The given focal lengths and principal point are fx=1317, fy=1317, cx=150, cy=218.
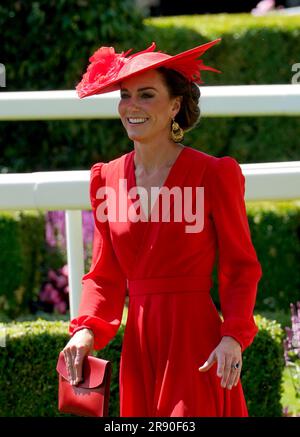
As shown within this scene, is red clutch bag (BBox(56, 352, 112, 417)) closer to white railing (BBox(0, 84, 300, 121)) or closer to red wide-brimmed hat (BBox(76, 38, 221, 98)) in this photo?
red wide-brimmed hat (BBox(76, 38, 221, 98))

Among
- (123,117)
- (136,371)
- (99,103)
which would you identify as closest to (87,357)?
(136,371)

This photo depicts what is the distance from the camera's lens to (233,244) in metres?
3.28

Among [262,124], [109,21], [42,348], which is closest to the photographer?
[42,348]

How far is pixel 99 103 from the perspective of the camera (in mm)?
4062

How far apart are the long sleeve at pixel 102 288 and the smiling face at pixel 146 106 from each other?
0.20 meters

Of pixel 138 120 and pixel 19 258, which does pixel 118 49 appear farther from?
pixel 138 120

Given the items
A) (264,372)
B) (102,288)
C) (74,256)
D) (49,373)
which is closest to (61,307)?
(49,373)

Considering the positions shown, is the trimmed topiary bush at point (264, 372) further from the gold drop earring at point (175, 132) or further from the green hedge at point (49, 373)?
the gold drop earring at point (175, 132)

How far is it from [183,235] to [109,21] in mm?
5590

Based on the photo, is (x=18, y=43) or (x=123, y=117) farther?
(x=18, y=43)

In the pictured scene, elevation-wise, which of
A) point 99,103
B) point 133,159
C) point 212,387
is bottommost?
point 212,387

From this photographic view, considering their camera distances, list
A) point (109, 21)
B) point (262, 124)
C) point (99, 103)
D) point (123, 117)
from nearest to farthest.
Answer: point (123, 117) < point (99, 103) < point (109, 21) < point (262, 124)

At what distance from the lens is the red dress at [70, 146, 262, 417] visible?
3.25 metres

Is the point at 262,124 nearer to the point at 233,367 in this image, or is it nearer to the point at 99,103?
the point at 99,103
